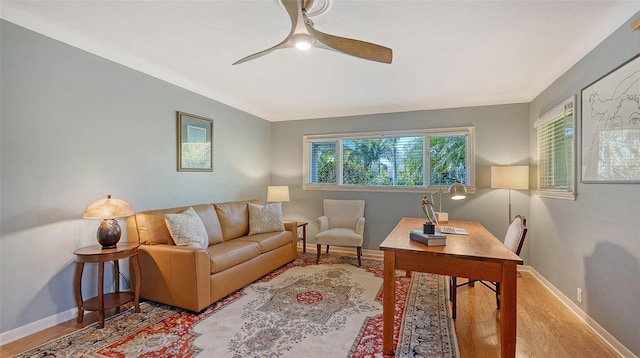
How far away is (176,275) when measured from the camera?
263 centimetres

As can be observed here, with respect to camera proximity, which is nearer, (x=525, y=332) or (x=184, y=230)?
(x=525, y=332)

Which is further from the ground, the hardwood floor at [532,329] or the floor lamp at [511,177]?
the floor lamp at [511,177]

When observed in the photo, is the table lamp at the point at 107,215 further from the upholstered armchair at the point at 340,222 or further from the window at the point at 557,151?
the window at the point at 557,151

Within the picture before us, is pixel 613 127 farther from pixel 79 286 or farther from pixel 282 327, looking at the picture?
pixel 79 286

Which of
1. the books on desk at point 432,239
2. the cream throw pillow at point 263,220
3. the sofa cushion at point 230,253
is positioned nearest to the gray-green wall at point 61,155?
the sofa cushion at point 230,253

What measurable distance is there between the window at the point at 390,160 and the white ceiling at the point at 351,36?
82cm

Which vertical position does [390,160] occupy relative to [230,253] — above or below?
above

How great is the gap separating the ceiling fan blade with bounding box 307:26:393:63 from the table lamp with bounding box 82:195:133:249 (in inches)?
85.6

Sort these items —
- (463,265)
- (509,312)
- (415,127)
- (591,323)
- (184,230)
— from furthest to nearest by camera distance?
1. (415,127)
2. (184,230)
3. (591,323)
4. (463,265)
5. (509,312)

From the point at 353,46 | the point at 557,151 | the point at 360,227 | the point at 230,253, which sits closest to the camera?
the point at 353,46

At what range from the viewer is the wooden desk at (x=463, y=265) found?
1.74 m

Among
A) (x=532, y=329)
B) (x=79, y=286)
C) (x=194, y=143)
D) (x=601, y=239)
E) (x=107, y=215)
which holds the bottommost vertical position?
(x=532, y=329)

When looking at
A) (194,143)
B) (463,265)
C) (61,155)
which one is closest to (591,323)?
(463,265)

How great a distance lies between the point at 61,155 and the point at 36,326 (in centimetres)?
136
